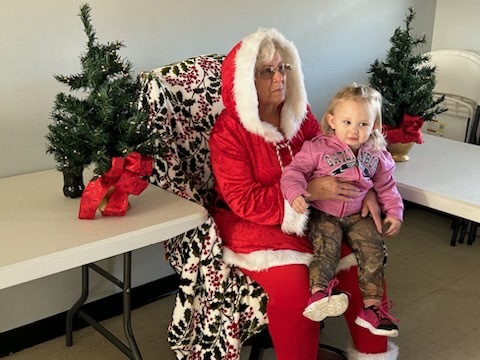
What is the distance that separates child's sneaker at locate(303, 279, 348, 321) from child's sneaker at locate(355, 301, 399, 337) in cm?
15

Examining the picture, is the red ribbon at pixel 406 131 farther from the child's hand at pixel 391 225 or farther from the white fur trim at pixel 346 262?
the white fur trim at pixel 346 262

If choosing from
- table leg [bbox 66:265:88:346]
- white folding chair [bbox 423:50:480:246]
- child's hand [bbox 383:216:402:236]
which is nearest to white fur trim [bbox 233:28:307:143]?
child's hand [bbox 383:216:402:236]

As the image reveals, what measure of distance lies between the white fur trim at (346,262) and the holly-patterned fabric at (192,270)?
28cm

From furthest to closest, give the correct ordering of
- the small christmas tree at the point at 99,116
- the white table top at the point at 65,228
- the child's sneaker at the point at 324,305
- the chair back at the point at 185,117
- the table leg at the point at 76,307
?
the table leg at the point at 76,307 → the chair back at the point at 185,117 → the child's sneaker at the point at 324,305 → the small christmas tree at the point at 99,116 → the white table top at the point at 65,228

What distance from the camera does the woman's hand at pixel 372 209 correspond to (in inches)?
76.3

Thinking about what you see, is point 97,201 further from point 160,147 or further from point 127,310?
point 127,310

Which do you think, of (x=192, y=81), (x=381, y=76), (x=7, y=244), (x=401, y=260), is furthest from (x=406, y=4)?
(x=7, y=244)

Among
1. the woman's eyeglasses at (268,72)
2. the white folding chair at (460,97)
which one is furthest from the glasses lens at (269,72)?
the white folding chair at (460,97)

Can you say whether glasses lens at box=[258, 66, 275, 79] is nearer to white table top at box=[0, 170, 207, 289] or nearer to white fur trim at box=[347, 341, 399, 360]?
white table top at box=[0, 170, 207, 289]

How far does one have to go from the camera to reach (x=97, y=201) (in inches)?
63.4

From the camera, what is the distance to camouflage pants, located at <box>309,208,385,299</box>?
1839mm

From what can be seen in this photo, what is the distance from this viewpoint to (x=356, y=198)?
1933 millimetres

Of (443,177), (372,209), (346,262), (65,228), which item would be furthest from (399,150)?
(65,228)

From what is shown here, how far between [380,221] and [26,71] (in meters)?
1.34
